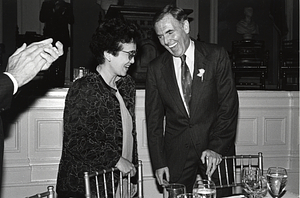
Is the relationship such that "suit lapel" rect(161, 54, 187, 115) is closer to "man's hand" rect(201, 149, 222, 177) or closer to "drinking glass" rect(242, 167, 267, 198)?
"man's hand" rect(201, 149, 222, 177)

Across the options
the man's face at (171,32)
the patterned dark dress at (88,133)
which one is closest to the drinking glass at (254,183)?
the patterned dark dress at (88,133)

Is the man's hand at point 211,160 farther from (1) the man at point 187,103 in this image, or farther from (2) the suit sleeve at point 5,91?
(2) the suit sleeve at point 5,91

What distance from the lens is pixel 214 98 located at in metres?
2.91

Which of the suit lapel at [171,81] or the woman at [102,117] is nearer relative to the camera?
the woman at [102,117]

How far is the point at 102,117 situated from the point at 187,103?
28.1 inches

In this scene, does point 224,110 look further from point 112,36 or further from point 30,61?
point 30,61

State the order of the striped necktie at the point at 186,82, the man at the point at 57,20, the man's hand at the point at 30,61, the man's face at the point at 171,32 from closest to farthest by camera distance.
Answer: the man's hand at the point at 30,61 < the man's face at the point at 171,32 < the striped necktie at the point at 186,82 < the man at the point at 57,20

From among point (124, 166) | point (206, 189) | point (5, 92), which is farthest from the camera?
point (124, 166)

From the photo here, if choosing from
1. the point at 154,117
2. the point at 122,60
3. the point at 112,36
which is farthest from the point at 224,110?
the point at 112,36

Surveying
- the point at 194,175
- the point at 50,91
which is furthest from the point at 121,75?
the point at 50,91

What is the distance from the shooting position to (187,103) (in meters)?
2.92

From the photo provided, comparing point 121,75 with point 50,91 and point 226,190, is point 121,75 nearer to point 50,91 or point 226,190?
point 226,190

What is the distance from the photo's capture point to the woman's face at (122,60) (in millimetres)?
2682

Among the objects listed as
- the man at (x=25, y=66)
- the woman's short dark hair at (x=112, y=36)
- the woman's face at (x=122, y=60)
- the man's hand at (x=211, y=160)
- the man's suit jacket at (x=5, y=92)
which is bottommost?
the man's hand at (x=211, y=160)
